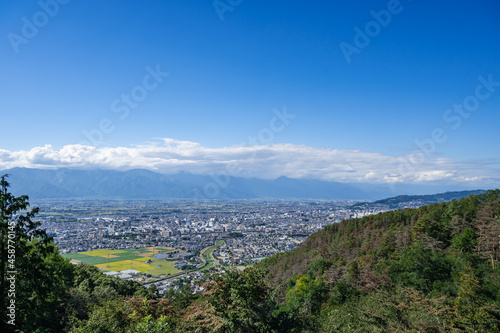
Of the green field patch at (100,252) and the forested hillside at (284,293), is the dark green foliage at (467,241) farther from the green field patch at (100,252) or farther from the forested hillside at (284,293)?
the green field patch at (100,252)

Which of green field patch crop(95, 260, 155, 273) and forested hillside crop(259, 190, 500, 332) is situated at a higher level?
forested hillside crop(259, 190, 500, 332)

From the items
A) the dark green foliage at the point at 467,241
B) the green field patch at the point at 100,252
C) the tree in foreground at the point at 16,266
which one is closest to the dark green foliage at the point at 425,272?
the dark green foliage at the point at 467,241

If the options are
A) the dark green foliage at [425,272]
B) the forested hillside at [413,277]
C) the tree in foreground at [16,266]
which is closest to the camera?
the tree in foreground at [16,266]

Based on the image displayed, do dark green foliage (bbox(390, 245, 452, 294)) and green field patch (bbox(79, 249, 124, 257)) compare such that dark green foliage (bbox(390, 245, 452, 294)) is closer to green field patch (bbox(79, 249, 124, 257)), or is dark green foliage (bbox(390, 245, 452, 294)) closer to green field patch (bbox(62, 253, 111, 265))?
green field patch (bbox(62, 253, 111, 265))

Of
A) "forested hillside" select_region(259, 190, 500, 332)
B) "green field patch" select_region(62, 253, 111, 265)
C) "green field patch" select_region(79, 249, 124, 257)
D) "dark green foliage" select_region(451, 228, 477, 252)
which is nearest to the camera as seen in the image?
"forested hillside" select_region(259, 190, 500, 332)

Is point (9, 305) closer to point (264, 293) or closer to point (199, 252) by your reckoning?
point (264, 293)

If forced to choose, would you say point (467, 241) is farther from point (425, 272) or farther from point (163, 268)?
point (163, 268)

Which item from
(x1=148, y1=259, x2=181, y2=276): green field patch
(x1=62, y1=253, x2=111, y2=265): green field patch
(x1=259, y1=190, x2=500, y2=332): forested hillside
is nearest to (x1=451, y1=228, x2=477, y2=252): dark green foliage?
(x1=259, y1=190, x2=500, y2=332): forested hillside

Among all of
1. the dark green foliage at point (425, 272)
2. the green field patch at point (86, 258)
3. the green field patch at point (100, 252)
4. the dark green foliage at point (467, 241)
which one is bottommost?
the green field patch at point (100, 252)
